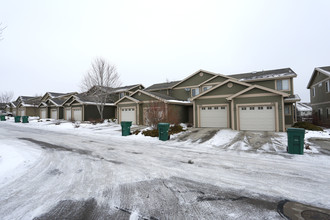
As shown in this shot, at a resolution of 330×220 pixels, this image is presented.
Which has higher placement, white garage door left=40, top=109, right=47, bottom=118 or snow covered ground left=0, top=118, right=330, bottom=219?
white garage door left=40, top=109, right=47, bottom=118

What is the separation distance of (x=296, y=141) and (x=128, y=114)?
59.0 feet

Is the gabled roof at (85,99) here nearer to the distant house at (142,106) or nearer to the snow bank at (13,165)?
the distant house at (142,106)

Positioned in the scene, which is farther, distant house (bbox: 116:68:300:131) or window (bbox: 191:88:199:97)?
window (bbox: 191:88:199:97)

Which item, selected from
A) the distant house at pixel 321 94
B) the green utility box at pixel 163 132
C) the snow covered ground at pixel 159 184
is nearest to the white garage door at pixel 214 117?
the green utility box at pixel 163 132

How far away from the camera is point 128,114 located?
70.8ft

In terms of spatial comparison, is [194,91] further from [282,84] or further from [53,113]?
[53,113]

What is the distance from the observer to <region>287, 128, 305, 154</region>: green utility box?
7.25m

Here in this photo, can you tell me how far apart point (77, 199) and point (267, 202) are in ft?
13.3

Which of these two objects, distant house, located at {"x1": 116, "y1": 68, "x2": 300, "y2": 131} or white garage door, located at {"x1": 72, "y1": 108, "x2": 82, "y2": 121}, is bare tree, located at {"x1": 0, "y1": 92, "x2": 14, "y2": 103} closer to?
white garage door, located at {"x1": 72, "y1": 108, "x2": 82, "y2": 121}

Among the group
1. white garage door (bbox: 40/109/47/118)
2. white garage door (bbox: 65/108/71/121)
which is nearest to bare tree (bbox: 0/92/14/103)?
white garage door (bbox: 40/109/47/118)

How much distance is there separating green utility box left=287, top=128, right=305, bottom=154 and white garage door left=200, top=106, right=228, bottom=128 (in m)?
8.15

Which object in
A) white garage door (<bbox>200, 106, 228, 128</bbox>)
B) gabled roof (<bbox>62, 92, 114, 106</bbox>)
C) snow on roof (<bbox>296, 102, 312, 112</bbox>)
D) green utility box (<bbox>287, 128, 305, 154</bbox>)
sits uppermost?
gabled roof (<bbox>62, 92, 114, 106</bbox>)

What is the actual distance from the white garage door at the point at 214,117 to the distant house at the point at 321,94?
11.5 meters

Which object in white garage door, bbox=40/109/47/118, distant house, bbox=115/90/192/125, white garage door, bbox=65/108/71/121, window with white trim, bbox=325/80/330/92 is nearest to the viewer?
window with white trim, bbox=325/80/330/92
